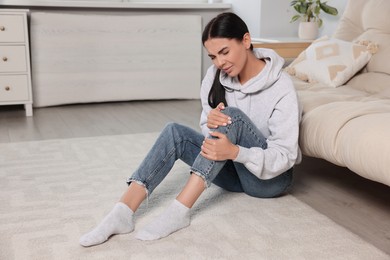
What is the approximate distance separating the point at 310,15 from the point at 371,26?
1.02m

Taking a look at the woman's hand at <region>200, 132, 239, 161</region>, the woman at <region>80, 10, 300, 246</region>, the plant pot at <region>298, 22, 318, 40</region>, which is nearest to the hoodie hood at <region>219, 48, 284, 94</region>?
the woman at <region>80, 10, 300, 246</region>

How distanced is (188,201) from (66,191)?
615 millimetres

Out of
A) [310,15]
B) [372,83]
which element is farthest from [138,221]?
[310,15]

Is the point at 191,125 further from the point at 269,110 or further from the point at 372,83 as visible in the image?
the point at 269,110

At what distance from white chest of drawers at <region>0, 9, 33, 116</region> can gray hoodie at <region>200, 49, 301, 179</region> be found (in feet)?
6.46

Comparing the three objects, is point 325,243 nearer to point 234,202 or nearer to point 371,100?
point 234,202

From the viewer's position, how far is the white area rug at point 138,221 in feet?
4.96

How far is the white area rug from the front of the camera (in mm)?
1513

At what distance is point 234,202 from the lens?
1903 millimetres

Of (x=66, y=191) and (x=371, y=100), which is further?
(x=371, y=100)

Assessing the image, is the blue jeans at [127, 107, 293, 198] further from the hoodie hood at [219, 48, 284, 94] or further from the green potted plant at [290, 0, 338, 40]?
the green potted plant at [290, 0, 338, 40]

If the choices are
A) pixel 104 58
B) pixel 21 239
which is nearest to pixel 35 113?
pixel 104 58

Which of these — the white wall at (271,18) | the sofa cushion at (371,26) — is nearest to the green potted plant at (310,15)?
the white wall at (271,18)

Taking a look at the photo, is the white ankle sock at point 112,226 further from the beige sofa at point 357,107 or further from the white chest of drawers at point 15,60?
the white chest of drawers at point 15,60
